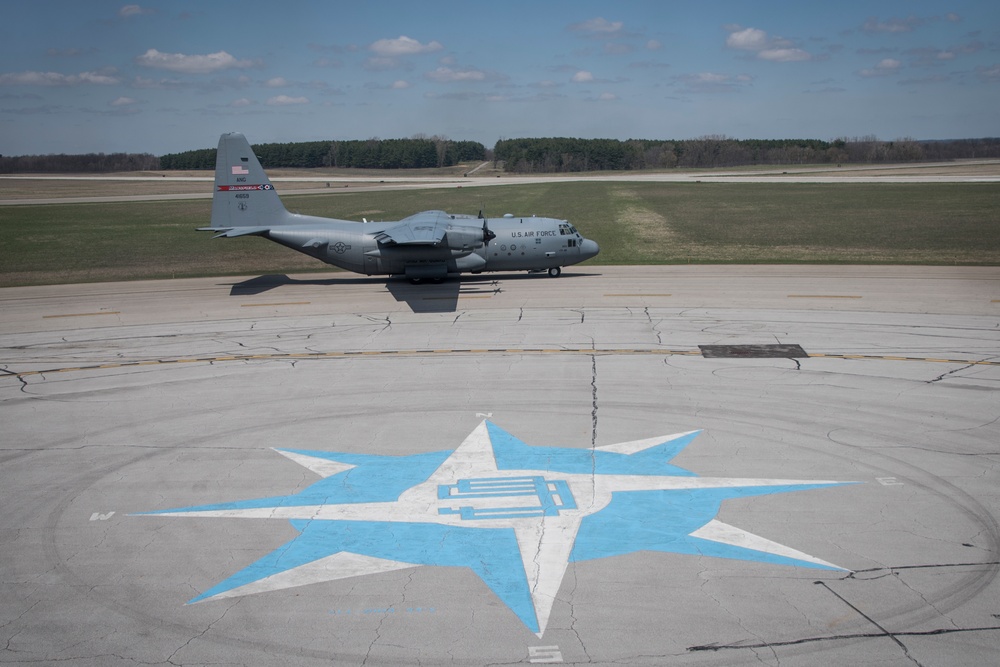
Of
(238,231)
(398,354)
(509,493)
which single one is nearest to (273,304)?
(238,231)

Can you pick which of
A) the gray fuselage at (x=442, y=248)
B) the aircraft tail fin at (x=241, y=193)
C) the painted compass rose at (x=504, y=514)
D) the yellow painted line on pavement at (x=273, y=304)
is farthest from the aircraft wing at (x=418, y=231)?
the painted compass rose at (x=504, y=514)

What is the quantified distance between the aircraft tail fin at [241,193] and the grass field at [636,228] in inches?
316

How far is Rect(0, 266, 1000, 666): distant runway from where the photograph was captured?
39.4 feet

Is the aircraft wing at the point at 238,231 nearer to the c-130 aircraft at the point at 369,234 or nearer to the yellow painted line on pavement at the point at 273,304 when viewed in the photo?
the c-130 aircraft at the point at 369,234

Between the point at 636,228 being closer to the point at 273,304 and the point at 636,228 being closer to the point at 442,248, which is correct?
the point at 442,248

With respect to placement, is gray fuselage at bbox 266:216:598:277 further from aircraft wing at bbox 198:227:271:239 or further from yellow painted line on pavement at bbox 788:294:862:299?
yellow painted line on pavement at bbox 788:294:862:299

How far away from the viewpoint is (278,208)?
4269cm

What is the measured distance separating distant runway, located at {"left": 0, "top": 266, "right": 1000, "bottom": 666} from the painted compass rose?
0.22 feet

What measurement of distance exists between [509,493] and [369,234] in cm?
2728

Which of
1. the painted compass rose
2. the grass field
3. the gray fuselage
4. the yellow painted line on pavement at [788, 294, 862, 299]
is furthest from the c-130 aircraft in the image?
the painted compass rose

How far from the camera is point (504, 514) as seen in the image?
15695 mm

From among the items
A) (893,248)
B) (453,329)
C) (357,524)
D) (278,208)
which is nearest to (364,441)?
(357,524)

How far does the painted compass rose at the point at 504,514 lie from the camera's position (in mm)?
13727

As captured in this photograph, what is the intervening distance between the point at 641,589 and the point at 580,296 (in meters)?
26.8
